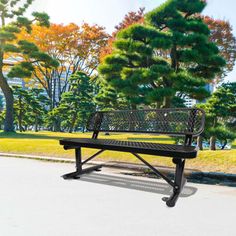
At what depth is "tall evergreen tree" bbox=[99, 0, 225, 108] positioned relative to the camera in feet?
41.0

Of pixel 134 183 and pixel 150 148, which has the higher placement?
pixel 150 148

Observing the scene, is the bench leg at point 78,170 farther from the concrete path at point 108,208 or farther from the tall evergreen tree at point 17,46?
the tall evergreen tree at point 17,46

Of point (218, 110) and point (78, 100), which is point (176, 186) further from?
point (78, 100)

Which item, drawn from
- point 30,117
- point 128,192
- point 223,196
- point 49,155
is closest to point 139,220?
point 128,192

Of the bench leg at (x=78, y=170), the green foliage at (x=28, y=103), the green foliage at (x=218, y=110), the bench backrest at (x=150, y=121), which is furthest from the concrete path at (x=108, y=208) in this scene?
the green foliage at (x=28, y=103)

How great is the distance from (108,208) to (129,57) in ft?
35.9

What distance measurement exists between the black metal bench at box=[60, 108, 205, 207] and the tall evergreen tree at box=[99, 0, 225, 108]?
21.7 ft

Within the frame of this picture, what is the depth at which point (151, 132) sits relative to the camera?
5445 millimetres

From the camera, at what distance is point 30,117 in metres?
34.3

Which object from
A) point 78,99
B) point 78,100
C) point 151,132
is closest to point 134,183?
point 151,132

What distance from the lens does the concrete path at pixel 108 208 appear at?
297cm

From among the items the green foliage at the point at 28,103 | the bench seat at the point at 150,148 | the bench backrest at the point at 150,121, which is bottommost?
the green foliage at the point at 28,103

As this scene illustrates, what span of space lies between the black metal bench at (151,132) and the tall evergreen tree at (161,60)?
6625mm

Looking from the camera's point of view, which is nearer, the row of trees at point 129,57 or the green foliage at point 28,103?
the row of trees at point 129,57
